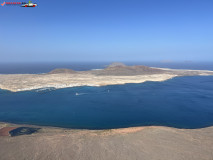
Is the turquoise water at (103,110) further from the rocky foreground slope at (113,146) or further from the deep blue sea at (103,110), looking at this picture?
the rocky foreground slope at (113,146)

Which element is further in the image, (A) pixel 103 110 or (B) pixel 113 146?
(A) pixel 103 110

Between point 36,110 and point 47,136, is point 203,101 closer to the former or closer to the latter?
point 47,136

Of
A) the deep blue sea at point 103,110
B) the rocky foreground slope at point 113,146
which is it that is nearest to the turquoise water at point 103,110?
the deep blue sea at point 103,110

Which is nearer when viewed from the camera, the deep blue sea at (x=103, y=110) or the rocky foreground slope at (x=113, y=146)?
the rocky foreground slope at (x=113, y=146)

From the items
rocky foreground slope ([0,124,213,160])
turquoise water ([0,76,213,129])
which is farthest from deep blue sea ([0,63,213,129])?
rocky foreground slope ([0,124,213,160])

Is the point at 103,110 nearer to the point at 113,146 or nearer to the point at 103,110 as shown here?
the point at 103,110

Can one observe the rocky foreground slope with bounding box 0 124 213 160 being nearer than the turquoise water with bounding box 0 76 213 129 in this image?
Yes

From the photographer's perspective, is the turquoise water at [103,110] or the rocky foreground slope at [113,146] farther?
the turquoise water at [103,110]

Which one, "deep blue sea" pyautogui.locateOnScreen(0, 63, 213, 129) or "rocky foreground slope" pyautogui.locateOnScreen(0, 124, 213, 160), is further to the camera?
"deep blue sea" pyautogui.locateOnScreen(0, 63, 213, 129)

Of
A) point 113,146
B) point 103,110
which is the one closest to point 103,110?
point 103,110

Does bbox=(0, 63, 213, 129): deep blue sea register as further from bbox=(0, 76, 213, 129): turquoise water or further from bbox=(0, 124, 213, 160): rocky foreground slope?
bbox=(0, 124, 213, 160): rocky foreground slope
